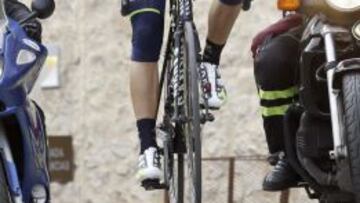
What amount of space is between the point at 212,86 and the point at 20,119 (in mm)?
1022

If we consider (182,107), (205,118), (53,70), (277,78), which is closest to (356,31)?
(277,78)

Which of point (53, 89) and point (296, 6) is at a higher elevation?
point (296, 6)

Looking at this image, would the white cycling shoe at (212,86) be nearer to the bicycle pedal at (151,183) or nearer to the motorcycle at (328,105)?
the motorcycle at (328,105)

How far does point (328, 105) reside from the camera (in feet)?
18.2

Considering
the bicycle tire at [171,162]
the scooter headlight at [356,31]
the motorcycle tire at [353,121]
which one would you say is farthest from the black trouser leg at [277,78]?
the motorcycle tire at [353,121]

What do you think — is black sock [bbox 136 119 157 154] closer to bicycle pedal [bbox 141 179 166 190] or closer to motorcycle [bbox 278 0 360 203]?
bicycle pedal [bbox 141 179 166 190]

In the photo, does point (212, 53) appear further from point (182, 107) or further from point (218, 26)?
point (182, 107)

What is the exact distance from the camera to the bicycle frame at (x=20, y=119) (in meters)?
5.30

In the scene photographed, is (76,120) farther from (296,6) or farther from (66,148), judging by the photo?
(296,6)

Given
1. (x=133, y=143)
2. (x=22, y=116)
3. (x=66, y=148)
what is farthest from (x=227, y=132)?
(x=22, y=116)

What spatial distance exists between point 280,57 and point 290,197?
2.66 m

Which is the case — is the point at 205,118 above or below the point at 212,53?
below

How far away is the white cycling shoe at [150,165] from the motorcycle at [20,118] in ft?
1.79

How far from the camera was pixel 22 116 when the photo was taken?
5.39 meters
